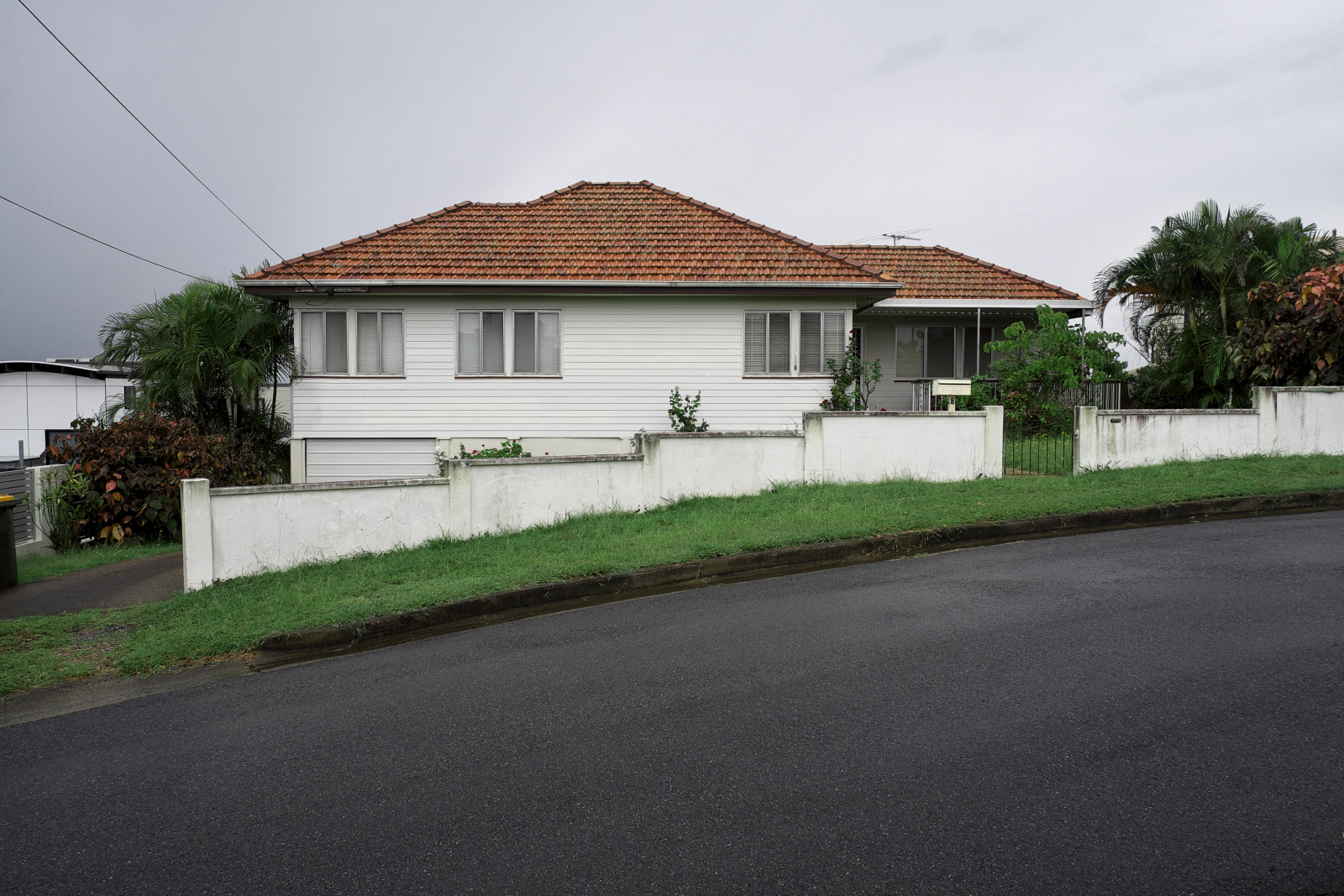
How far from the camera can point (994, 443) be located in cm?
1349

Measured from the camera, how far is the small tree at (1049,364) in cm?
1697

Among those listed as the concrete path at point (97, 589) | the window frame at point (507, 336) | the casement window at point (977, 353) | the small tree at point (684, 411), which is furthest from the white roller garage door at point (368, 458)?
the casement window at point (977, 353)

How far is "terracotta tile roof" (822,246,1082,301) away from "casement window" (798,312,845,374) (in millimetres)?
3283

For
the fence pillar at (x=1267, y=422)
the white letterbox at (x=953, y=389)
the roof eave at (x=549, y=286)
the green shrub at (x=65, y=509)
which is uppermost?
the roof eave at (x=549, y=286)

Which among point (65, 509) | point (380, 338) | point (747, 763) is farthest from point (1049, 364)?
point (65, 509)

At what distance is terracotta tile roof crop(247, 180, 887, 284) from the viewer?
16516 mm

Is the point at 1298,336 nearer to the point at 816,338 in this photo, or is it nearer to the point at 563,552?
the point at 816,338

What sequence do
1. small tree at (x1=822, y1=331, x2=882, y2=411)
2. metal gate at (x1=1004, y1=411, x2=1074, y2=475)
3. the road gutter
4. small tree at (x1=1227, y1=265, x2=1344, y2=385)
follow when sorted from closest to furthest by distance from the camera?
the road gutter, metal gate at (x1=1004, y1=411, x2=1074, y2=475), small tree at (x1=1227, y1=265, x2=1344, y2=385), small tree at (x1=822, y1=331, x2=882, y2=411)

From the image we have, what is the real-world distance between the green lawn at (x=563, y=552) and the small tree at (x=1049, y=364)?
353cm

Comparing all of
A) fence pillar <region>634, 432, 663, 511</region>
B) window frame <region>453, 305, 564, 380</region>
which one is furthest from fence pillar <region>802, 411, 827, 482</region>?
window frame <region>453, 305, 564, 380</region>

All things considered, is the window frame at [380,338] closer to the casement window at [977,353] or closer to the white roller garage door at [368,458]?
the white roller garage door at [368,458]

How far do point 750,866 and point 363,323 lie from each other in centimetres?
1536

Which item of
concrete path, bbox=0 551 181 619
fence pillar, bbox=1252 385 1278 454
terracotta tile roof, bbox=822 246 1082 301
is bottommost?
concrete path, bbox=0 551 181 619

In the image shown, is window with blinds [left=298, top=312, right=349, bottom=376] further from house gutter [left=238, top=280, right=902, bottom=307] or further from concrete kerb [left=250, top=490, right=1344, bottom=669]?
concrete kerb [left=250, top=490, right=1344, bottom=669]
